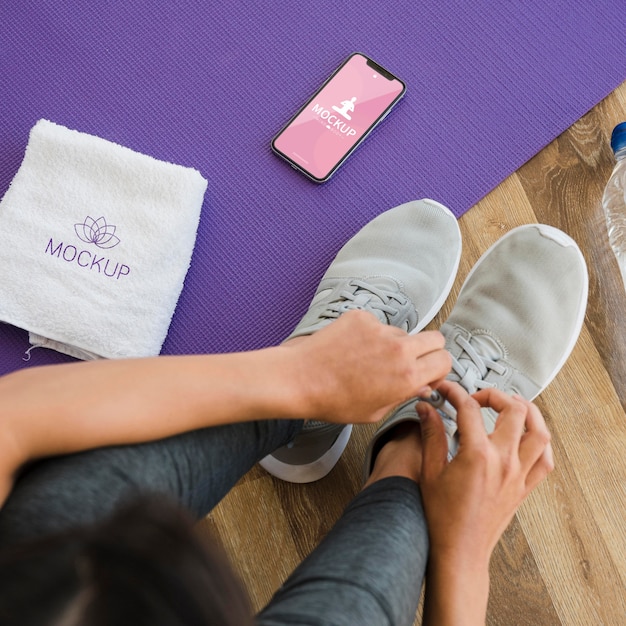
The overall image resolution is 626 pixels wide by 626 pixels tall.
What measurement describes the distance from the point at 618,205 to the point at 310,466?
55cm

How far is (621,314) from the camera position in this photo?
2.78 feet

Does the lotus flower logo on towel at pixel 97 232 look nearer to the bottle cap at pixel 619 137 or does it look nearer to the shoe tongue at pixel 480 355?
the shoe tongue at pixel 480 355

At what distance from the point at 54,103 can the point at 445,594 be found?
2.61 feet

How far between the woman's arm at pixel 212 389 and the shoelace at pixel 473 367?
0.15 meters

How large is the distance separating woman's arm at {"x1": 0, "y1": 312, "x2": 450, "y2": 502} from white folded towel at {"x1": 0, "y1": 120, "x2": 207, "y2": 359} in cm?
25

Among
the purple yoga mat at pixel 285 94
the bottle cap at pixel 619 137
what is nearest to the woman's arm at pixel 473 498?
the purple yoga mat at pixel 285 94

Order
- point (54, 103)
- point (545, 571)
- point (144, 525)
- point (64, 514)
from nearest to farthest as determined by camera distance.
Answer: point (144, 525)
point (64, 514)
point (545, 571)
point (54, 103)

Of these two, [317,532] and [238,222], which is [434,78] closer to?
[238,222]

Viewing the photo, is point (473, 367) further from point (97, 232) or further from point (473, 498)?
point (97, 232)

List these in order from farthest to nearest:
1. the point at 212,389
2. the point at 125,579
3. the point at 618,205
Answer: the point at 618,205, the point at 212,389, the point at 125,579

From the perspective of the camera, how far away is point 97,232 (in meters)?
0.81

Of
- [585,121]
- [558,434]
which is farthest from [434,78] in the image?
[558,434]

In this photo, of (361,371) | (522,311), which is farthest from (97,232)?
(522,311)

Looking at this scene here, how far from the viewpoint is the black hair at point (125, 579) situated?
30 cm
